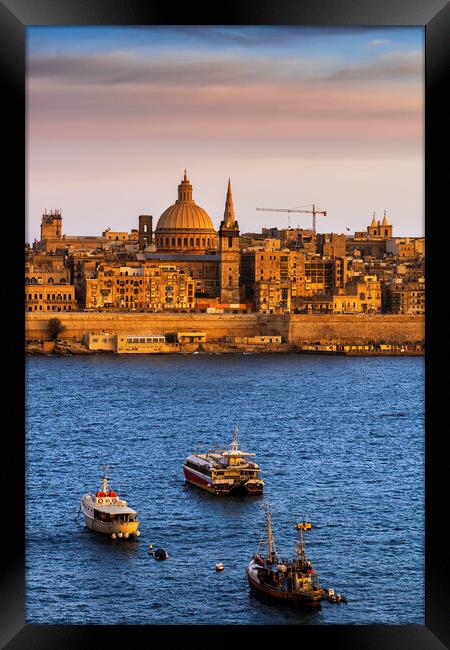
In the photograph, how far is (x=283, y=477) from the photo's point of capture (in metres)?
10.7

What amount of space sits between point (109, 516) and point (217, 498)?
195 centimetres

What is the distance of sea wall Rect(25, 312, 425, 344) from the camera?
29234mm

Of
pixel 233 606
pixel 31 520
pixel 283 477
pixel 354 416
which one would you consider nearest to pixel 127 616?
pixel 233 606

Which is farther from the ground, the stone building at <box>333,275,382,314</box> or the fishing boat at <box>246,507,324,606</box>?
the stone building at <box>333,275,382,314</box>

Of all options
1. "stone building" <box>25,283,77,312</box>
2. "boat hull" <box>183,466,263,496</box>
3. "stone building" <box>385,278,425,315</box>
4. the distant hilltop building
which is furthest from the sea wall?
"boat hull" <box>183,466,263,496</box>

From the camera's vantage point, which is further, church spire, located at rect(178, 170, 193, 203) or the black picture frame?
church spire, located at rect(178, 170, 193, 203)

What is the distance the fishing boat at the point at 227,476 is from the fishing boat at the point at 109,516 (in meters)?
1.72

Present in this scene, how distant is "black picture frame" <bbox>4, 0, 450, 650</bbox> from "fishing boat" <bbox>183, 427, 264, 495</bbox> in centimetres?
706

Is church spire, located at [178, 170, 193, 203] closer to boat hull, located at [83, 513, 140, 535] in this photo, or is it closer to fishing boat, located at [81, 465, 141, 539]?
fishing boat, located at [81, 465, 141, 539]

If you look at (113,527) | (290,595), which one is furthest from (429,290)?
(113,527)

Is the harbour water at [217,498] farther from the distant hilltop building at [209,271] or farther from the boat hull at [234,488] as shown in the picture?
the distant hilltop building at [209,271]

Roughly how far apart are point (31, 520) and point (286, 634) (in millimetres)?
6063

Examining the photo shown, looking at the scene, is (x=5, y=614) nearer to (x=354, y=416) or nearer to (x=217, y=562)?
(x=217, y=562)

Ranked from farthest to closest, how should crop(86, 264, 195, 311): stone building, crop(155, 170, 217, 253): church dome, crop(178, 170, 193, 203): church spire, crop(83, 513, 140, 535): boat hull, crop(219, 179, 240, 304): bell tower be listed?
crop(178, 170, 193, 203): church spire
crop(155, 170, 217, 253): church dome
crop(219, 179, 240, 304): bell tower
crop(86, 264, 195, 311): stone building
crop(83, 513, 140, 535): boat hull
